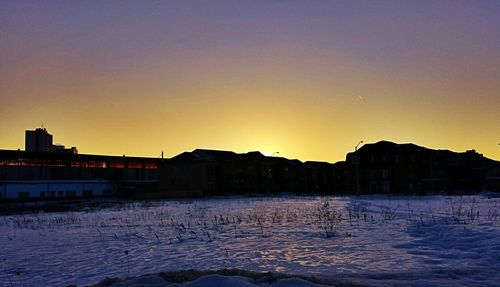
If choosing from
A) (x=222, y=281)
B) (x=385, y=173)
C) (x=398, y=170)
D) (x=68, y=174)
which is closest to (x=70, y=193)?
(x=68, y=174)

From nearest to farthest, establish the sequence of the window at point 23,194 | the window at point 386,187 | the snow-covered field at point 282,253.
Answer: the snow-covered field at point 282,253 < the window at point 23,194 < the window at point 386,187

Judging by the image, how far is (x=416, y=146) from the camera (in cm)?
8894

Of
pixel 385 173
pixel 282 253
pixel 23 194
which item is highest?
pixel 385 173

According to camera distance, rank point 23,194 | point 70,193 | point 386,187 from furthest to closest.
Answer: point 386,187 → point 70,193 → point 23,194

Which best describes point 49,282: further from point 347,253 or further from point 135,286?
point 347,253

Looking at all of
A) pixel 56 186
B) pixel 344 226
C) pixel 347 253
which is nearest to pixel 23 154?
pixel 56 186

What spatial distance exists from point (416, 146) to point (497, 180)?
615 inches

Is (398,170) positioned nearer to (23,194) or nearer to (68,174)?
(68,174)

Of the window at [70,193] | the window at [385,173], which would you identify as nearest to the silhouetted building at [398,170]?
the window at [385,173]

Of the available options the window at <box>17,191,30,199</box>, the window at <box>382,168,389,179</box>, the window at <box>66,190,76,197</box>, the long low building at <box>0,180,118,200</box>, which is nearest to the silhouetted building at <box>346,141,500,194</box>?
the window at <box>382,168,389,179</box>

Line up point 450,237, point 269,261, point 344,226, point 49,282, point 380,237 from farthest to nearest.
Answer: point 344,226 < point 380,237 < point 450,237 < point 269,261 < point 49,282

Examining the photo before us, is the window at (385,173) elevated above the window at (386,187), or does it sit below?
above

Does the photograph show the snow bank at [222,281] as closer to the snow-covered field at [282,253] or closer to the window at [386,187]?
the snow-covered field at [282,253]

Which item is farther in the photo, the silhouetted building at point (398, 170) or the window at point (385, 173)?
the window at point (385, 173)
